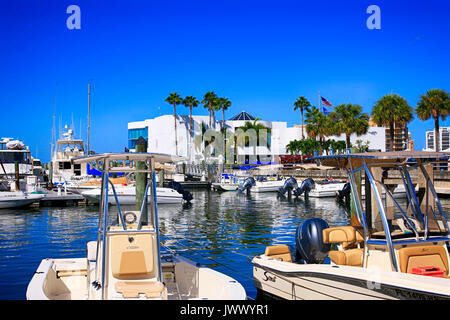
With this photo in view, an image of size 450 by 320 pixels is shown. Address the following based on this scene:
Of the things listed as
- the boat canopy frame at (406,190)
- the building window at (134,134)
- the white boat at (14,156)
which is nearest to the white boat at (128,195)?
the white boat at (14,156)

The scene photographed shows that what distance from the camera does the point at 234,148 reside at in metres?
95.6

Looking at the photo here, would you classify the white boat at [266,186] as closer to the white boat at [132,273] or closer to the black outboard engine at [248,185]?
the black outboard engine at [248,185]

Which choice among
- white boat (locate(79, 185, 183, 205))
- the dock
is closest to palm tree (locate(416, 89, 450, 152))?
white boat (locate(79, 185, 183, 205))

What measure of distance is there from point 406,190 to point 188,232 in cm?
1355

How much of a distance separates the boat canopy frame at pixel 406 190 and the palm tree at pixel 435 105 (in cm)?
4441

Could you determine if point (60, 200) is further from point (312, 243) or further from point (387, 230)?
point (387, 230)

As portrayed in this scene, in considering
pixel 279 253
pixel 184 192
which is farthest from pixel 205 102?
pixel 279 253

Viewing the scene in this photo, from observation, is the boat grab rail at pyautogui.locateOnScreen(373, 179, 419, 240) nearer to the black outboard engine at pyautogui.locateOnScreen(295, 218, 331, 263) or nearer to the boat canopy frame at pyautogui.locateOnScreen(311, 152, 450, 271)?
the boat canopy frame at pyautogui.locateOnScreen(311, 152, 450, 271)

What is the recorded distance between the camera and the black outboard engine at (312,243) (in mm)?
9820

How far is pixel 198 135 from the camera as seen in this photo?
8925cm

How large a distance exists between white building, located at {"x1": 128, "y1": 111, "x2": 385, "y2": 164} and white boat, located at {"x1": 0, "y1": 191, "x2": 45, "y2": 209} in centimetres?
4956

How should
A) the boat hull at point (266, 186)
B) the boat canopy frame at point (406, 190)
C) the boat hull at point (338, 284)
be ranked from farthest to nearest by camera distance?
the boat hull at point (266, 186)
the boat canopy frame at point (406, 190)
the boat hull at point (338, 284)
